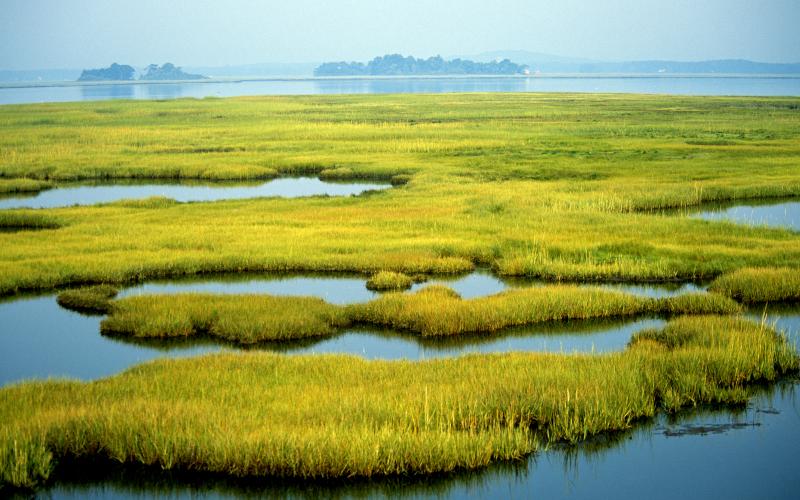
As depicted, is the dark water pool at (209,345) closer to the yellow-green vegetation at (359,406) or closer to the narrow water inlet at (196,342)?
the narrow water inlet at (196,342)

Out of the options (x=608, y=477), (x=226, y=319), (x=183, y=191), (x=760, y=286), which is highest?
(x=760, y=286)

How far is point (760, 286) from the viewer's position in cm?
2325

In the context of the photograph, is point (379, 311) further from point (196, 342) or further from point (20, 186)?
point (20, 186)

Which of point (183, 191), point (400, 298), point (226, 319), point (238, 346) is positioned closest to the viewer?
point (238, 346)

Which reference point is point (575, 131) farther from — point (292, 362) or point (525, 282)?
point (292, 362)

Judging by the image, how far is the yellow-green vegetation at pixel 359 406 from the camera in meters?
13.2

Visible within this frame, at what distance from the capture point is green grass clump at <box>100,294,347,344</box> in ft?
67.7

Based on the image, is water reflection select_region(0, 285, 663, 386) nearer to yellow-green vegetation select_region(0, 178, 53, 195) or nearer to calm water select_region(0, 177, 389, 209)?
calm water select_region(0, 177, 389, 209)

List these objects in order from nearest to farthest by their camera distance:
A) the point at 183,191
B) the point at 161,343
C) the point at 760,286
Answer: the point at 161,343 < the point at 760,286 < the point at 183,191

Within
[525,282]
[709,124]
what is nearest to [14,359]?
[525,282]

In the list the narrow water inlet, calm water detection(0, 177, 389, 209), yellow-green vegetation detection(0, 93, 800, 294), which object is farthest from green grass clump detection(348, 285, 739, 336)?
calm water detection(0, 177, 389, 209)

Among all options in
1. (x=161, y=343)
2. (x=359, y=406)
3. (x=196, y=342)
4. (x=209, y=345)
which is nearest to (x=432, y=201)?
(x=196, y=342)

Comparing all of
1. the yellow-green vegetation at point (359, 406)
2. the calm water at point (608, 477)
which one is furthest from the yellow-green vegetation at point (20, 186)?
the calm water at point (608, 477)

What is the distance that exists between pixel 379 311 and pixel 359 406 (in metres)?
7.06
